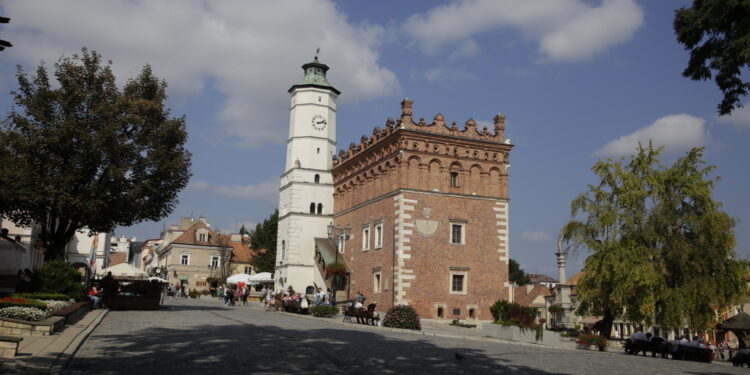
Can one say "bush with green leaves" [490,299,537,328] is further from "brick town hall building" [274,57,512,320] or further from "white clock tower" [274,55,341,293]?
"white clock tower" [274,55,341,293]

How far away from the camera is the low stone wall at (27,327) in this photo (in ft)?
43.4

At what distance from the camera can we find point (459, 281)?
3816cm

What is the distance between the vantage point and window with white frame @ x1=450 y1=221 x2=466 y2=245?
38.5 m

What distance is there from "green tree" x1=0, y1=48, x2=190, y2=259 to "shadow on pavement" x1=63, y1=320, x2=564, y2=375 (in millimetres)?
11073

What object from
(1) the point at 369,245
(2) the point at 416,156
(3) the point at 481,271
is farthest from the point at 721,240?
(1) the point at 369,245

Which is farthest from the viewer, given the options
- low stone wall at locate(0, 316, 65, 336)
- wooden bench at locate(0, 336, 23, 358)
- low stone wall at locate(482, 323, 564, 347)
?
low stone wall at locate(482, 323, 564, 347)

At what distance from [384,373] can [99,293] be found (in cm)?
2033

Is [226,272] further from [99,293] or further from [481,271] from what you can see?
[99,293]

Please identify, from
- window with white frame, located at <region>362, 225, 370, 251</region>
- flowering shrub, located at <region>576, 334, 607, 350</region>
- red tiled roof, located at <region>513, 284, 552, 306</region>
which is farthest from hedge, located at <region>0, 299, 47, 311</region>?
red tiled roof, located at <region>513, 284, 552, 306</region>

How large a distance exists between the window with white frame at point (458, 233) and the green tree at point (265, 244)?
35147 millimetres

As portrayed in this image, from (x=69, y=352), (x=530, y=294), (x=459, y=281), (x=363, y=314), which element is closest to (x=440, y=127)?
(x=459, y=281)

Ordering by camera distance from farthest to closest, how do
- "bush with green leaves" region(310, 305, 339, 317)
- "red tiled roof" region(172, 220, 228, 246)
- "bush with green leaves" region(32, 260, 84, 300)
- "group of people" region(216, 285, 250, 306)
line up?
"red tiled roof" region(172, 220, 228, 246) < "group of people" region(216, 285, 250, 306) < "bush with green leaves" region(310, 305, 339, 317) < "bush with green leaves" region(32, 260, 84, 300)

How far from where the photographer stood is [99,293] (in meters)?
27.0

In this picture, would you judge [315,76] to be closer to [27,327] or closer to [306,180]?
[306,180]
